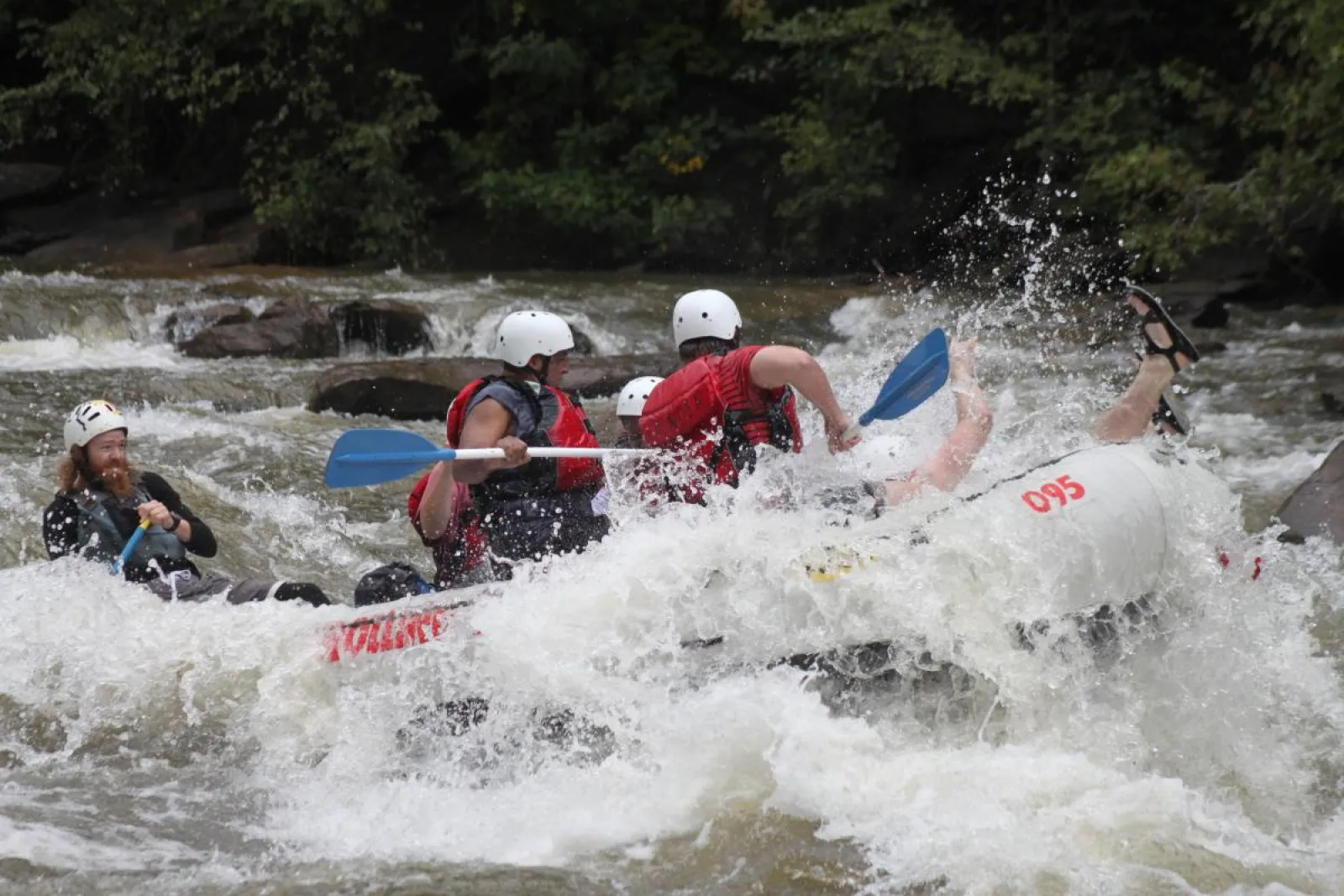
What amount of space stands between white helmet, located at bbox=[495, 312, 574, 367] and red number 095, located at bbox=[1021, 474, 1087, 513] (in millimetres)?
1431

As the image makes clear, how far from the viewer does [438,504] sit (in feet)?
15.6

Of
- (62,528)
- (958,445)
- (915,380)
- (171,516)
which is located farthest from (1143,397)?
(62,528)

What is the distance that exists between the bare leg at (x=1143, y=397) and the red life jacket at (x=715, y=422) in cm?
108

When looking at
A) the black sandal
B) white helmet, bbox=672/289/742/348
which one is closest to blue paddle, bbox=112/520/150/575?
white helmet, bbox=672/289/742/348

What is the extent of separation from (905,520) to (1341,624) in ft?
7.26

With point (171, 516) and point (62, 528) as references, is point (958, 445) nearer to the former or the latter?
A: point (171, 516)

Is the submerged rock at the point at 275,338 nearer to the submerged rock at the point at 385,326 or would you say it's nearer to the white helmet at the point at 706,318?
the submerged rock at the point at 385,326

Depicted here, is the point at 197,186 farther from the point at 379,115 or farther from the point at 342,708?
the point at 342,708

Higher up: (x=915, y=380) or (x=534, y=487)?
(x=915, y=380)

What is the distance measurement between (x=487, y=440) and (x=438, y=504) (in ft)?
0.86

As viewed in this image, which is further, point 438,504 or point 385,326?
point 385,326

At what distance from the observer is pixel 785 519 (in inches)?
179

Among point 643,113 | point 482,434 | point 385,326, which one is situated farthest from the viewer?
point 643,113

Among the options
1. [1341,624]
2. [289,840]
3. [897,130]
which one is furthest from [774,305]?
[289,840]
